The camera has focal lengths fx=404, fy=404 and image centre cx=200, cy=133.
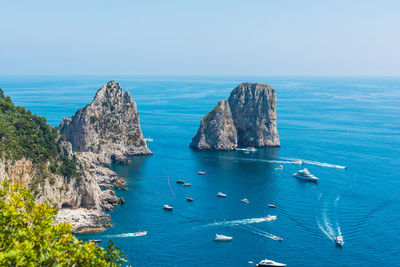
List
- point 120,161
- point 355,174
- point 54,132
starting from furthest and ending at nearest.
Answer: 1. point 120,161
2. point 355,174
3. point 54,132

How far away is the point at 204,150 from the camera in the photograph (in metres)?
167

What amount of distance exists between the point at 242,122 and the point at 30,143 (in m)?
106

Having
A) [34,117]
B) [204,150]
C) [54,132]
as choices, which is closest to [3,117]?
[34,117]

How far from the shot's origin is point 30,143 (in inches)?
3506

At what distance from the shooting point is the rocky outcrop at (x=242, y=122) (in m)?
168

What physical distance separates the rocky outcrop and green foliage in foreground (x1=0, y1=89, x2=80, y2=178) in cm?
7785

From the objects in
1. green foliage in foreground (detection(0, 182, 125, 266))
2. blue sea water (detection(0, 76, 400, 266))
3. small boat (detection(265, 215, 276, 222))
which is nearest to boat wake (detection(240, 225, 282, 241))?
blue sea water (detection(0, 76, 400, 266))

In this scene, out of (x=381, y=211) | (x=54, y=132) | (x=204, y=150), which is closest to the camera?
(x=381, y=211)

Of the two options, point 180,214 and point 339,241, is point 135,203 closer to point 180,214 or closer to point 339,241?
point 180,214

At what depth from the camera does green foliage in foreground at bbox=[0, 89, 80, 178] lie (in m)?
83.4

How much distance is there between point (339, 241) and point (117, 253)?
63.4m

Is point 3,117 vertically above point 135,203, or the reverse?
point 3,117

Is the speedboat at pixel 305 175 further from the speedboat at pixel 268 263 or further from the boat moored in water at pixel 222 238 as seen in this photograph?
the speedboat at pixel 268 263

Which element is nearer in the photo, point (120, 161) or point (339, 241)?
point (339, 241)
